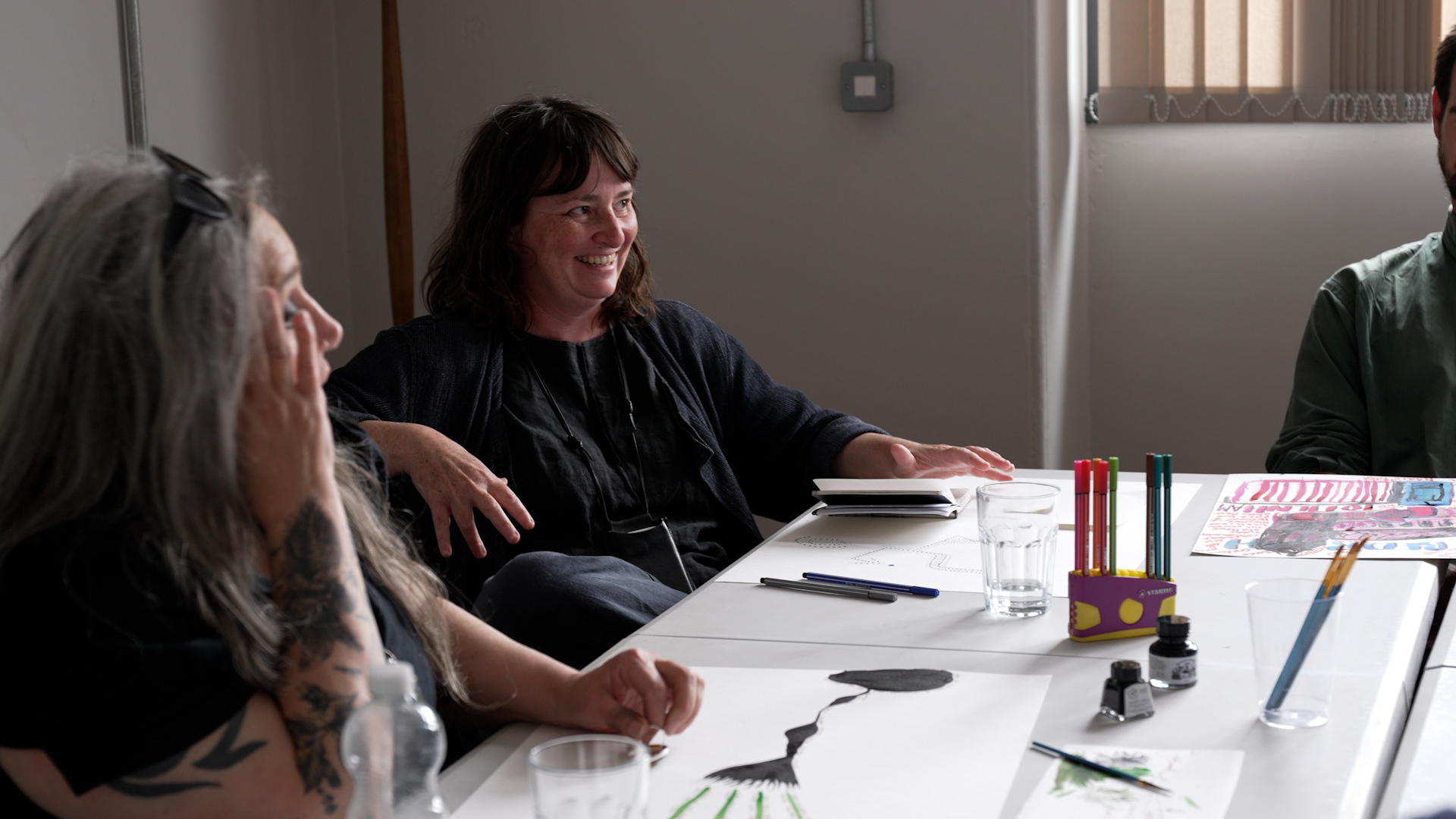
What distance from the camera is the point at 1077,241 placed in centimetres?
326

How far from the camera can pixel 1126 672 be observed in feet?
3.20

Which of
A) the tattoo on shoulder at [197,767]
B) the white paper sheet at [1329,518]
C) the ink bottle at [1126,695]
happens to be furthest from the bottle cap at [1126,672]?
the tattoo on shoulder at [197,767]

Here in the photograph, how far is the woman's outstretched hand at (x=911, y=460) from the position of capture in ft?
5.78

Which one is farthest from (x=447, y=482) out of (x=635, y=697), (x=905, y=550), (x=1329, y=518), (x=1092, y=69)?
(x=1092, y=69)

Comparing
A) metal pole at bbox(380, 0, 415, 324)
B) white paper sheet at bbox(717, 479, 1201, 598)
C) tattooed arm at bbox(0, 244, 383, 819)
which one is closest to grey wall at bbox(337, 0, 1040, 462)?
metal pole at bbox(380, 0, 415, 324)

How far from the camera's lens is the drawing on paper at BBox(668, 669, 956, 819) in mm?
872

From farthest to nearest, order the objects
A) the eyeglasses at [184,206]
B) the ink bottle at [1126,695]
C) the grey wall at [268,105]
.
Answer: the grey wall at [268,105] < the ink bottle at [1126,695] < the eyeglasses at [184,206]

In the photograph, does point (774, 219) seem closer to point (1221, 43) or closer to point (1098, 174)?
point (1098, 174)

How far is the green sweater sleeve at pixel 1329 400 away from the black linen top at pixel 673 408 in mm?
737

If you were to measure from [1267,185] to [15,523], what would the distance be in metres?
3.05

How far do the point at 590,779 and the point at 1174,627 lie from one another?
523 mm

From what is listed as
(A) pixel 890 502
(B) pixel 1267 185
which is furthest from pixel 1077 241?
(A) pixel 890 502

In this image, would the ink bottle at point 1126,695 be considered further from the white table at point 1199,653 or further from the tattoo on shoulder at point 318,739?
the tattoo on shoulder at point 318,739

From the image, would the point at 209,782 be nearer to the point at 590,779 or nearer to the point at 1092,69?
the point at 590,779
